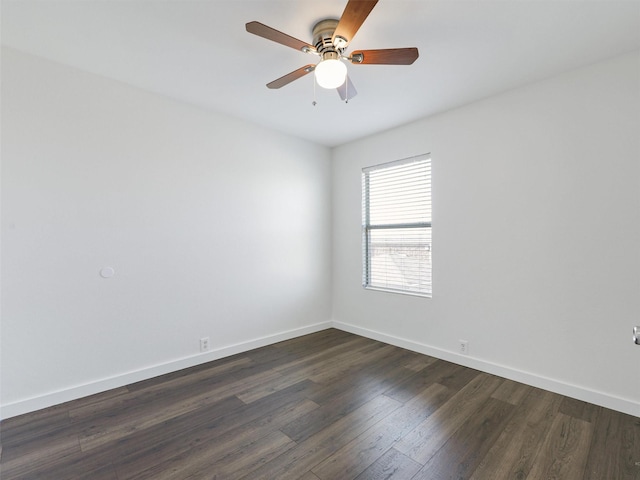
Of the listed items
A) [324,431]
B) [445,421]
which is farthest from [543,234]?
[324,431]

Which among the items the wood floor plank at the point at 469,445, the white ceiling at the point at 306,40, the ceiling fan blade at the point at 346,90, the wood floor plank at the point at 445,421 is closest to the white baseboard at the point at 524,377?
the wood floor plank at the point at 445,421

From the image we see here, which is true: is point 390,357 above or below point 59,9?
below

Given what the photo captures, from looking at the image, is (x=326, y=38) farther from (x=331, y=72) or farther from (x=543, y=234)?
(x=543, y=234)

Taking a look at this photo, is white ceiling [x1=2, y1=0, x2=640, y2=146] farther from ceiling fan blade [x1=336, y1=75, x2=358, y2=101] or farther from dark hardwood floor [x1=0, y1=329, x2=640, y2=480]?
dark hardwood floor [x1=0, y1=329, x2=640, y2=480]

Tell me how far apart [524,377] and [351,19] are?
3.06 m

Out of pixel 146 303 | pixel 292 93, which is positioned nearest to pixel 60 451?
pixel 146 303

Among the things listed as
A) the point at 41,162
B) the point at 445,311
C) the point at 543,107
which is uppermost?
the point at 543,107

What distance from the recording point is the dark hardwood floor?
5.50ft

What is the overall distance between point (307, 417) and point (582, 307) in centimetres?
229

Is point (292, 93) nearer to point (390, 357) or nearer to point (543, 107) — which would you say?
point (543, 107)

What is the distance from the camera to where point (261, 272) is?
3.61 m

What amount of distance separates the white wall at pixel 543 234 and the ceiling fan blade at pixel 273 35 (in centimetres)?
199

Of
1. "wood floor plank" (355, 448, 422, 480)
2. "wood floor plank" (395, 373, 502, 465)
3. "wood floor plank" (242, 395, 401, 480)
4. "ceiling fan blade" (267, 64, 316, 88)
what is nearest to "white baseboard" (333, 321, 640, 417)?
"wood floor plank" (395, 373, 502, 465)

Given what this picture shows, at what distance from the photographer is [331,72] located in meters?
1.79
